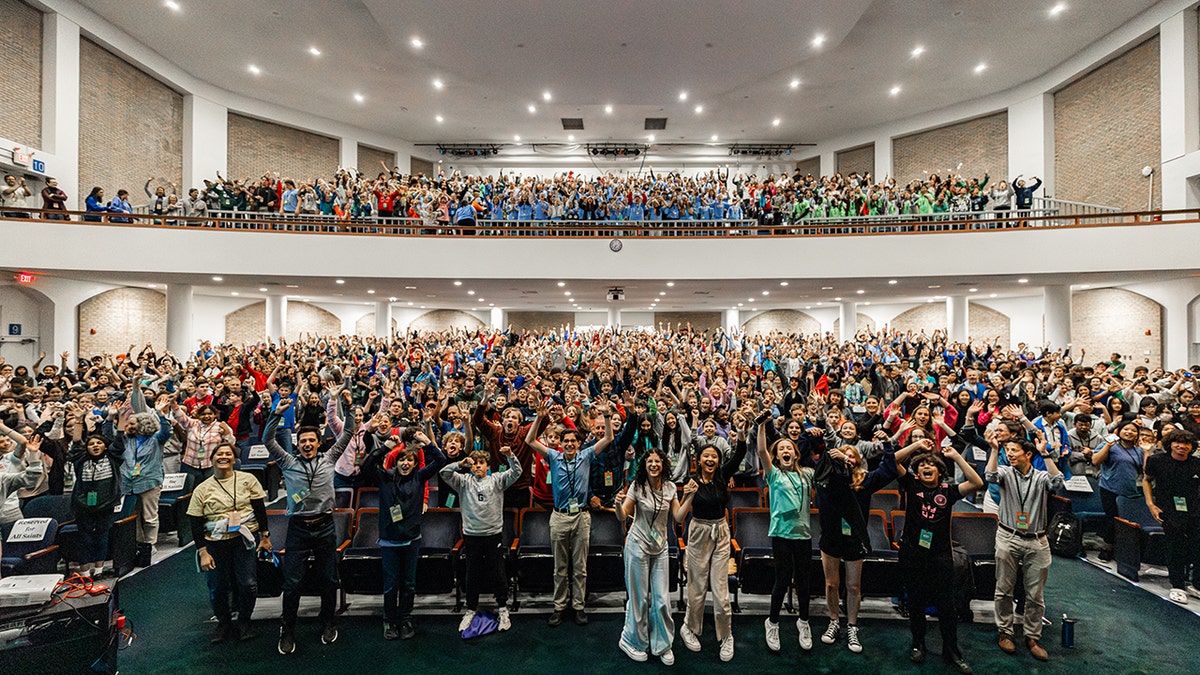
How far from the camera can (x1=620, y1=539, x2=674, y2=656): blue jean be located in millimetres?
3957

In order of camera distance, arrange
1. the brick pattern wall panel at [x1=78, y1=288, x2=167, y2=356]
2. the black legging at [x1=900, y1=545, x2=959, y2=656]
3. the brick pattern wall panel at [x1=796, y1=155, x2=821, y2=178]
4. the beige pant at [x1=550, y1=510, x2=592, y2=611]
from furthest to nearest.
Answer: the brick pattern wall panel at [x1=796, y1=155, x2=821, y2=178] < the brick pattern wall panel at [x1=78, y1=288, x2=167, y2=356] < the beige pant at [x1=550, y1=510, x2=592, y2=611] < the black legging at [x1=900, y1=545, x2=959, y2=656]

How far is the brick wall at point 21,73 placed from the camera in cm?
1261

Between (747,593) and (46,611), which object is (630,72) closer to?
(747,593)

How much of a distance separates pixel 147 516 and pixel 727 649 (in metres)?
5.73

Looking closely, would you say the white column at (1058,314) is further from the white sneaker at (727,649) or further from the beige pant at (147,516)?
the beige pant at (147,516)

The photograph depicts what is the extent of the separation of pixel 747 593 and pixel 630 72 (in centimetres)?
1552

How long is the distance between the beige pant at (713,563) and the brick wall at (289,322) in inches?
772

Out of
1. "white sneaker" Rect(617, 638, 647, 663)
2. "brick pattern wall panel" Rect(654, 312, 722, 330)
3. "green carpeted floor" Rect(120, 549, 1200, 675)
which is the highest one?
"brick pattern wall panel" Rect(654, 312, 722, 330)

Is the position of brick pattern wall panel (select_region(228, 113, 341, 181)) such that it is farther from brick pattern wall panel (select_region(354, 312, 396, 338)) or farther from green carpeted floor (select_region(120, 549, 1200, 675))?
green carpeted floor (select_region(120, 549, 1200, 675))

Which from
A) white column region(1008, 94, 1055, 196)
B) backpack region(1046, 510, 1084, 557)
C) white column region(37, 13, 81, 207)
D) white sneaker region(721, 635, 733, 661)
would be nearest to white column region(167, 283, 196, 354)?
white column region(37, 13, 81, 207)

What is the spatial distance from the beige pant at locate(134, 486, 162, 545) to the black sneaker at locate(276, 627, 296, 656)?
8.38 feet

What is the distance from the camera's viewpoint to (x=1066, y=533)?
17.5 feet

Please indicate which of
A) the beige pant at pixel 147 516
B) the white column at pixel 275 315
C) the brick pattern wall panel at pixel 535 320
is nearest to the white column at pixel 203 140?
the white column at pixel 275 315

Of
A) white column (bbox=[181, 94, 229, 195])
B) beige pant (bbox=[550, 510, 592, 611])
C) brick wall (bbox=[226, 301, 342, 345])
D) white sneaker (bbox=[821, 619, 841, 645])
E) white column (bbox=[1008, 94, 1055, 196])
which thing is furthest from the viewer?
brick wall (bbox=[226, 301, 342, 345])
